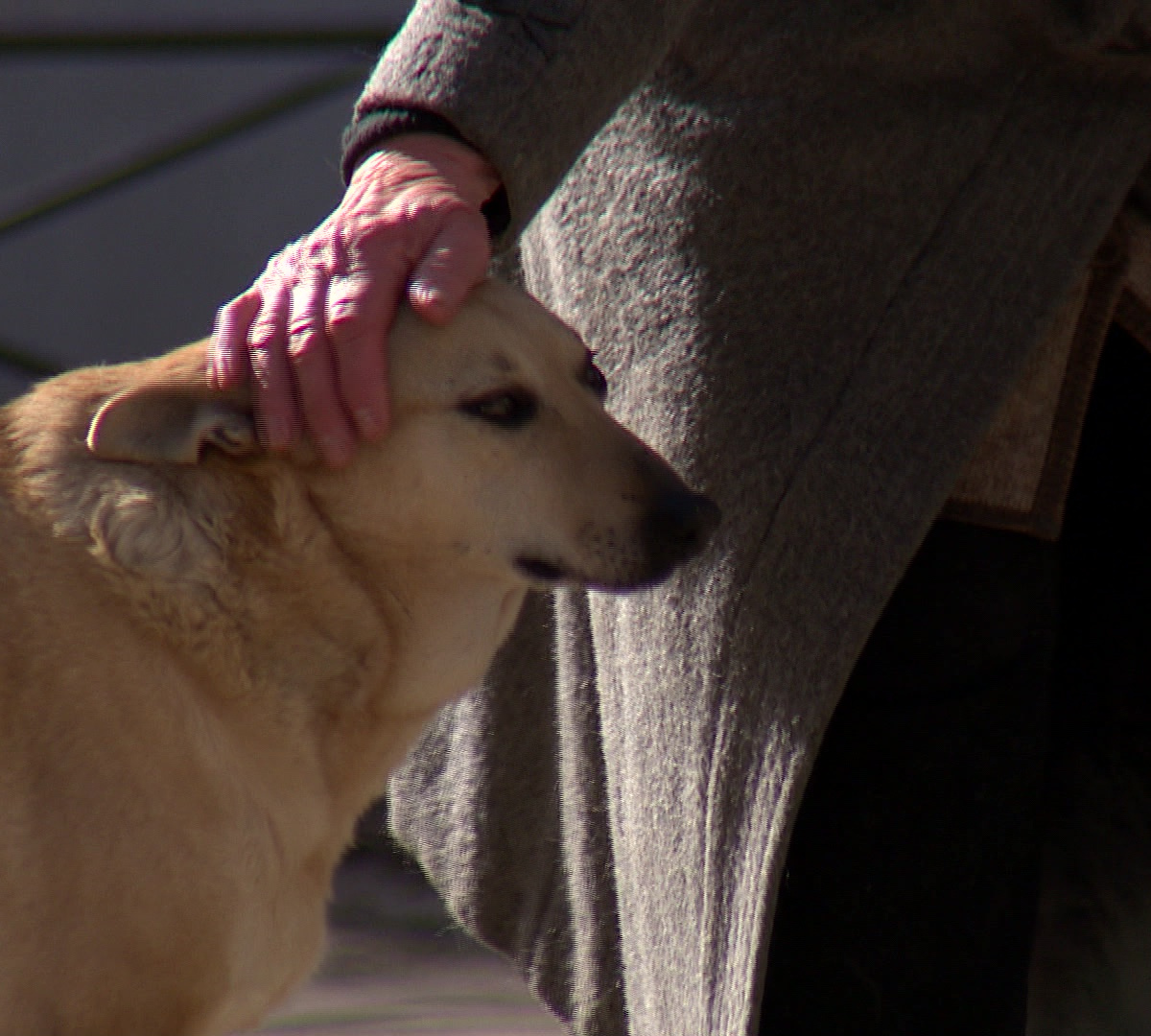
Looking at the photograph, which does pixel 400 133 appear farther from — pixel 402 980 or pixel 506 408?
pixel 402 980

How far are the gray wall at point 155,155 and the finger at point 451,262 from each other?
2.89 meters

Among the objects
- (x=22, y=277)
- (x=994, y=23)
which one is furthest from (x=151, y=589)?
(x=22, y=277)

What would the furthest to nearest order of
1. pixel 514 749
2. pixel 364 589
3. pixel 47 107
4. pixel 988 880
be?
pixel 47 107 → pixel 514 749 → pixel 364 589 → pixel 988 880

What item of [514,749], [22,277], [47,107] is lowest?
[22,277]

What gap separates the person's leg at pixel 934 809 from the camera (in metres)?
1.38

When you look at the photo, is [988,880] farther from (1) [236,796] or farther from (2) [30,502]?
(2) [30,502]

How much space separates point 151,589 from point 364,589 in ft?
0.69

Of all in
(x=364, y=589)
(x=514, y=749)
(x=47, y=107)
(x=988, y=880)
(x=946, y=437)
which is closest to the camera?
(x=946, y=437)

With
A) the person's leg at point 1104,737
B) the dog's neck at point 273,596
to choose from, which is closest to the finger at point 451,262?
the dog's neck at point 273,596

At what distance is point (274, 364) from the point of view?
1.31 metres

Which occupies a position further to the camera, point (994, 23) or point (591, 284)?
point (591, 284)

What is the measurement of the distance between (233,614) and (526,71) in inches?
20.6

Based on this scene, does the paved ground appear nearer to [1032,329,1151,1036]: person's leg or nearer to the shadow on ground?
the shadow on ground

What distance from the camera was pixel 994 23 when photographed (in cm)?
133
